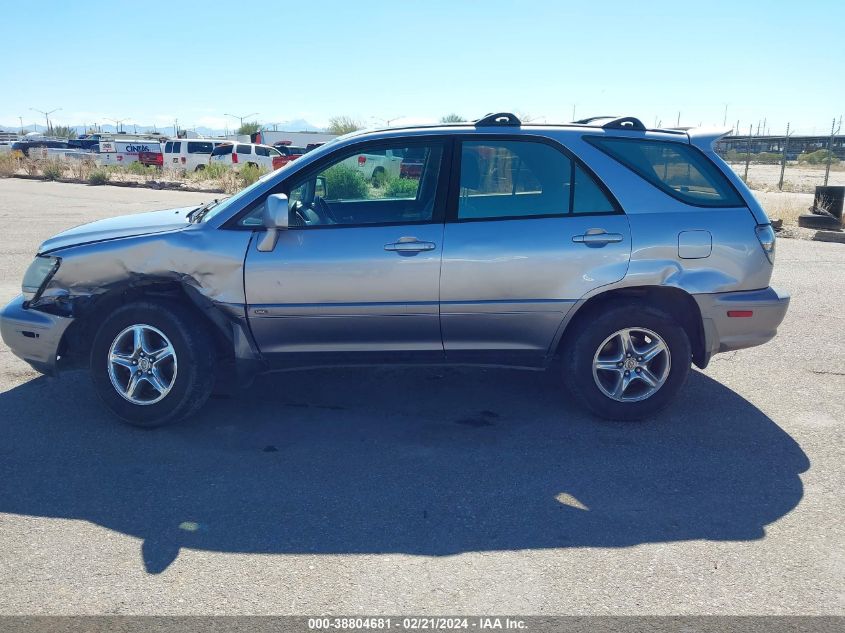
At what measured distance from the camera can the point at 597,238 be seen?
191 inches

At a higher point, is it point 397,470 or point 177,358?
point 177,358

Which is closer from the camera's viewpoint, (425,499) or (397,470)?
(425,499)

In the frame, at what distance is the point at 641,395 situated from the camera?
507 centimetres

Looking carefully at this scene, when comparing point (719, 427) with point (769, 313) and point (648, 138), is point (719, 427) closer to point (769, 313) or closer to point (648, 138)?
point (769, 313)

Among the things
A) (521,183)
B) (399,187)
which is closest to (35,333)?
(399,187)

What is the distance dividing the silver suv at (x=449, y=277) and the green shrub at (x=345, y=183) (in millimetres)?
27

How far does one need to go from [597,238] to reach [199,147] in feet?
108

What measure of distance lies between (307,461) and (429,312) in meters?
1.20

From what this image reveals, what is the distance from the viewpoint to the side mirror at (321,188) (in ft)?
16.8

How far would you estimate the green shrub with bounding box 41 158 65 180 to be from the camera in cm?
2995

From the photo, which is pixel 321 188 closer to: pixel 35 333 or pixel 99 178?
pixel 35 333

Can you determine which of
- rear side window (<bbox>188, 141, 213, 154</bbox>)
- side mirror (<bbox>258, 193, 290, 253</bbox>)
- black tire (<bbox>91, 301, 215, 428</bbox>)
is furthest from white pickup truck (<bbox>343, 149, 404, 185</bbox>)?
rear side window (<bbox>188, 141, 213, 154</bbox>)

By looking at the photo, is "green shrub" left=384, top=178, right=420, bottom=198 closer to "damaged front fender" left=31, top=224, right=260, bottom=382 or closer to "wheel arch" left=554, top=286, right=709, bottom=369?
"damaged front fender" left=31, top=224, right=260, bottom=382

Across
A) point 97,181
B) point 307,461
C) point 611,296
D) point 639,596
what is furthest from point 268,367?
point 97,181
